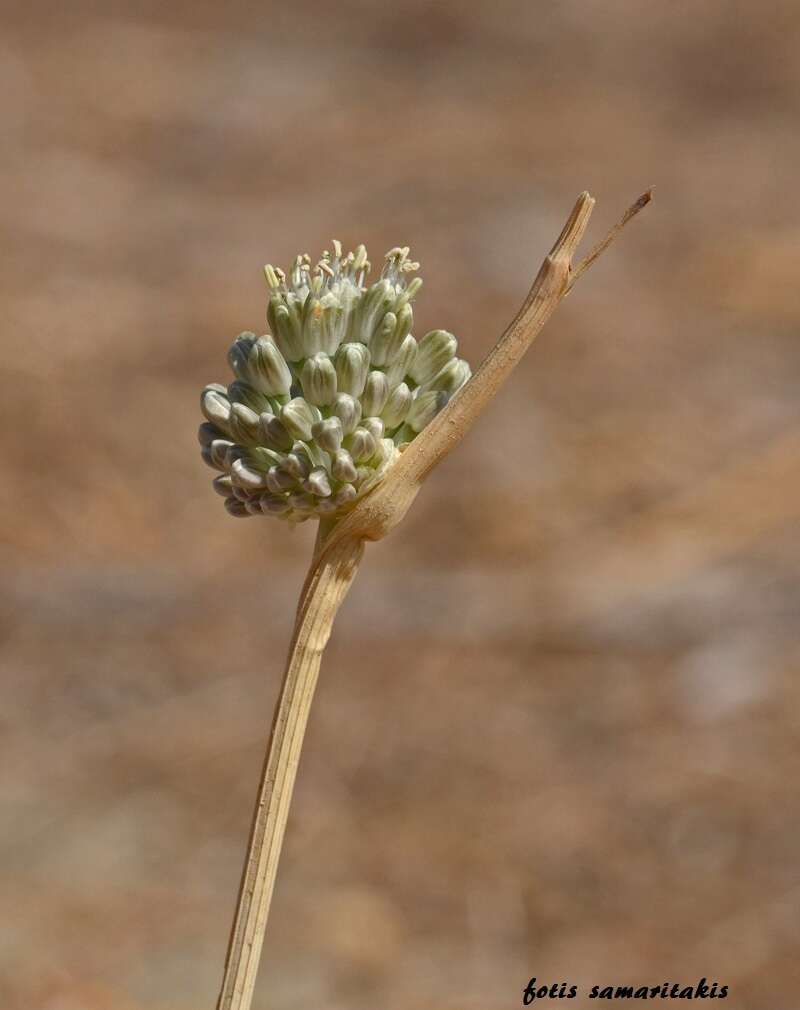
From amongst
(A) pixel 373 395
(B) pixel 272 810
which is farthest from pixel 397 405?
(B) pixel 272 810

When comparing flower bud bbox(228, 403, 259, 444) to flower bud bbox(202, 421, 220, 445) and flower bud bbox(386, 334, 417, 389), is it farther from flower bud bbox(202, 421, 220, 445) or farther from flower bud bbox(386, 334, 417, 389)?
flower bud bbox(386, 334, 417, 389)

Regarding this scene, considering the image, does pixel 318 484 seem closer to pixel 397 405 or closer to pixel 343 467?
pixel 343 467

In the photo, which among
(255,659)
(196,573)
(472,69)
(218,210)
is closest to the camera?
(255,659)

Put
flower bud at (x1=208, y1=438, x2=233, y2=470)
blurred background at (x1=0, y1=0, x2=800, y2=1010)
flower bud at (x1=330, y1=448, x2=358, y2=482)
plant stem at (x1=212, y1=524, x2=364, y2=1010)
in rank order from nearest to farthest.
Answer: plant stem at (x1=212, y1=524, x2=364, y2=1010) < flower bud at (x1=330, y1=448, x2=358, y2=482) < flower bud at (x1=208, y1=438, x2=233, y2=470) < blurred background at (x1=0, y1=0, x2=800, y2=1010)

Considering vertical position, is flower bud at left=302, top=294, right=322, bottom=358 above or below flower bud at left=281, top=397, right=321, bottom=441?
above

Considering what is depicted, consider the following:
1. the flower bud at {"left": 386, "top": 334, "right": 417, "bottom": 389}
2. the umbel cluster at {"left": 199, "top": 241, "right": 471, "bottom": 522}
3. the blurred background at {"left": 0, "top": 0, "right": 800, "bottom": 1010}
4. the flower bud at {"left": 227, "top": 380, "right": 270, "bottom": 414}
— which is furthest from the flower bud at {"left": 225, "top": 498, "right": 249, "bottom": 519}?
the blurred background at {"left": 0, "top": 0, "right": 800, "bottom": 1010}

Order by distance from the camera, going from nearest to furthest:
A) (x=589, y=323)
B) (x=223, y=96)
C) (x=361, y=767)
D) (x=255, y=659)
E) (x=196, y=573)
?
(x=361, y=767)
(x=255, y=659)
(x=196, y=573)
(x=589, y=323)
(x=223, y=96)

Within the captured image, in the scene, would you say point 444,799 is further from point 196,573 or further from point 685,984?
point 196,573

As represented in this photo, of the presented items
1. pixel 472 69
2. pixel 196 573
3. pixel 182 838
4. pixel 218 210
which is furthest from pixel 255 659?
pixel 472 69
